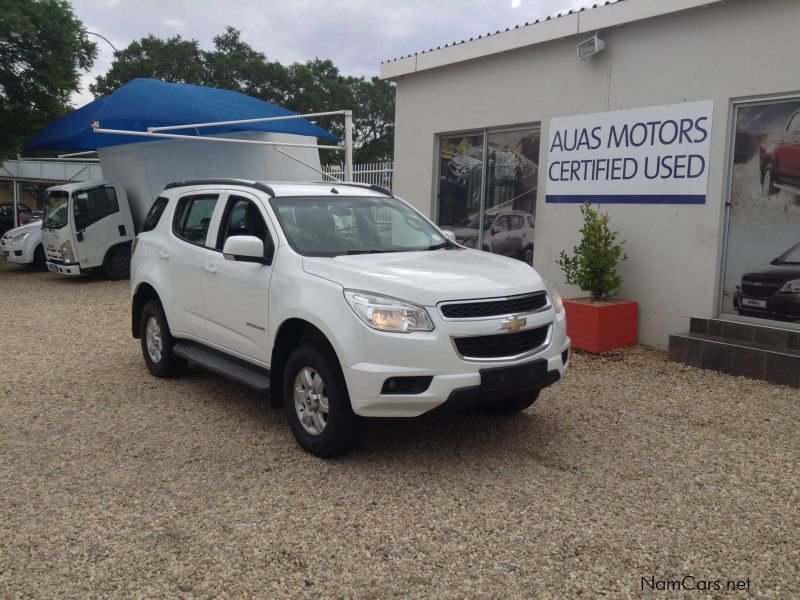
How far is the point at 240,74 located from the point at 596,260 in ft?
114

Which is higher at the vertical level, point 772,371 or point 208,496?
point 772,371

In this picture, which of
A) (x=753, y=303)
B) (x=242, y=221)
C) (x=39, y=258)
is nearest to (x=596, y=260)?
(x=753, y=303)

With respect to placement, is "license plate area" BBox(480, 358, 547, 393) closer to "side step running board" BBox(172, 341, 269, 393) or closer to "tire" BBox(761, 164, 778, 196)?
"side step running board" BBox(172, 341, 269, 393)

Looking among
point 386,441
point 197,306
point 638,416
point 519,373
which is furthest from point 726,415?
point 197,306

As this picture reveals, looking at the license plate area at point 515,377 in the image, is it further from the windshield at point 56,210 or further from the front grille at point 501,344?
the windshield at point 56,210

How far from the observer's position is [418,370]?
4.09m

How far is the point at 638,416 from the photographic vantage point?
566 centimetres

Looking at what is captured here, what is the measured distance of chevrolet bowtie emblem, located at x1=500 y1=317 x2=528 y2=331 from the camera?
434 centimetres

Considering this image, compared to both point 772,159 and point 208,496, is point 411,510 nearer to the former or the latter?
point 208,496

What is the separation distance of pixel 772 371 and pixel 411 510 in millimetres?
4314

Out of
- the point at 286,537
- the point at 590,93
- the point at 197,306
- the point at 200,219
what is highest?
the point at 590,93

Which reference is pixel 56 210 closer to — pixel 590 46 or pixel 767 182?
pixel 590 46

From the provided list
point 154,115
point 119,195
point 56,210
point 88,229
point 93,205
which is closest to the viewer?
point 154,115

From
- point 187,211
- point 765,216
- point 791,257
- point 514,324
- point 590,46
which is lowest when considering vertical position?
point 514,324
